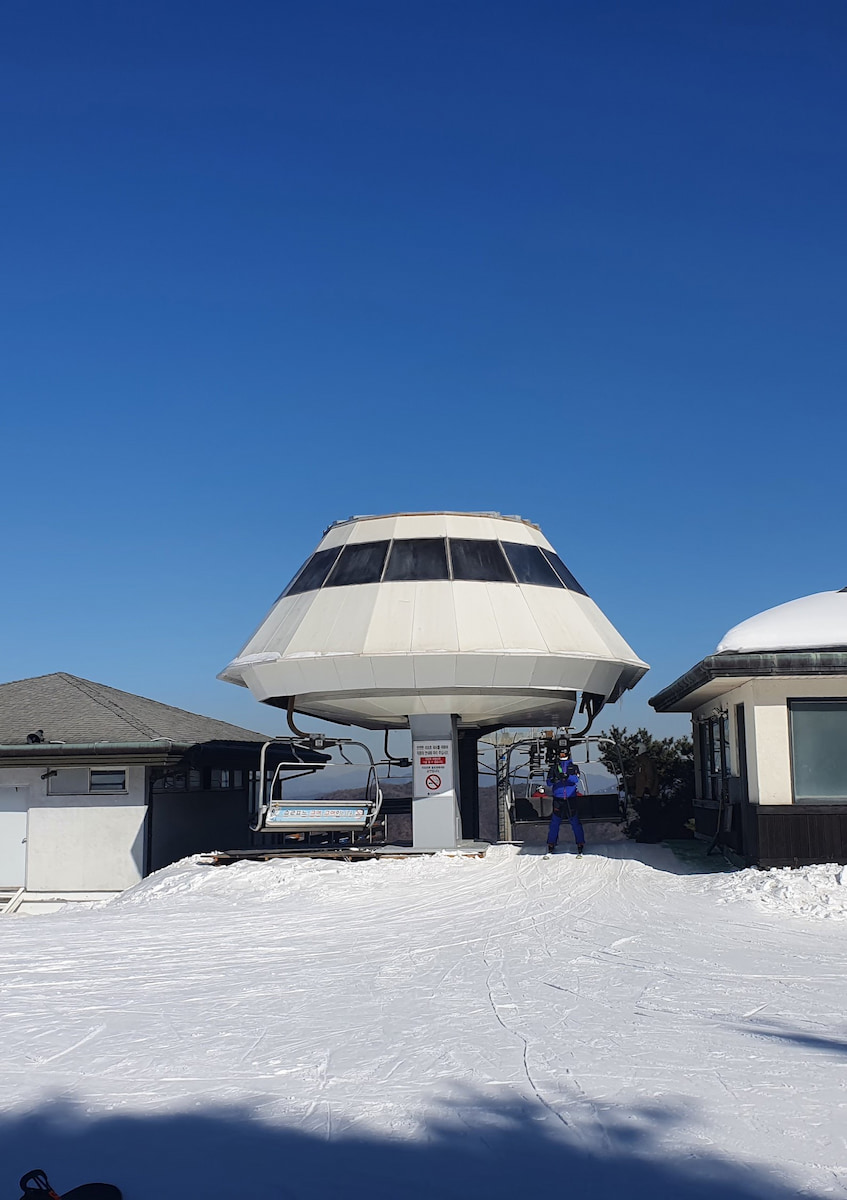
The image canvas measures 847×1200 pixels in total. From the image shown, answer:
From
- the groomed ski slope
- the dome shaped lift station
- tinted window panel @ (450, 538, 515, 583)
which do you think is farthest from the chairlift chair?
the groomed ski slope

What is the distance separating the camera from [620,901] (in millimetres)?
14469

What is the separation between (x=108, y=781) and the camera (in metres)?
22.6

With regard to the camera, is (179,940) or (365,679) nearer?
(179,940)

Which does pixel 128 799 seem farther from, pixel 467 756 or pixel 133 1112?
pixel 133 1112

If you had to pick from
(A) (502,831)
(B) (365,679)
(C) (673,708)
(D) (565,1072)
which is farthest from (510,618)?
(D) (565,1072)

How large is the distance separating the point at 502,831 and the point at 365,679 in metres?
9.41

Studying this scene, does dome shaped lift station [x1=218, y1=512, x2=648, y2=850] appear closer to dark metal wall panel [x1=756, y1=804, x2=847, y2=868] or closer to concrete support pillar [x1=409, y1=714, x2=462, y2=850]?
concrete support pillar [x1=409, y1=714, x2=462, y2=850]

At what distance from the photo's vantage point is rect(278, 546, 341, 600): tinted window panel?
22.4 m

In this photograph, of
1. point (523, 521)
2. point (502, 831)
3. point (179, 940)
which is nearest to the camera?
point (179, 940)

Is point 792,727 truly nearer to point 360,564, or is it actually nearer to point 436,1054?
point 360,564

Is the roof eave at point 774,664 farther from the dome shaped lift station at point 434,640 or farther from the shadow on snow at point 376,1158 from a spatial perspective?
the shadow on snow at point 376,1158

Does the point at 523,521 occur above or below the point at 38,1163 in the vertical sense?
above

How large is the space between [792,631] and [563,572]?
812cm

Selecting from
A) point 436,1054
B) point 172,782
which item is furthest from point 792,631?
point 172,782
